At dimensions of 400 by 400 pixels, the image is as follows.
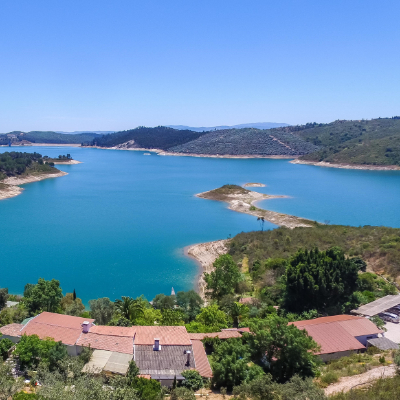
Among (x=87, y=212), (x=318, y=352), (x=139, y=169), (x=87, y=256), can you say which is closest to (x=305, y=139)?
(x=139, y=169)

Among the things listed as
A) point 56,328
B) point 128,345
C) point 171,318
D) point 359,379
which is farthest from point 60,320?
point 359,379

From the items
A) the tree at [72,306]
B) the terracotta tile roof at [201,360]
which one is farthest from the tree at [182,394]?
the tree at [72,306]

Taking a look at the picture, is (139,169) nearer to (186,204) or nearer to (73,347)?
(186,204)

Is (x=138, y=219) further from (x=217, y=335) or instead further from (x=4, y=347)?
(x=4, y=347)

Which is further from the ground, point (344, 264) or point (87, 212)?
point (344, 264)

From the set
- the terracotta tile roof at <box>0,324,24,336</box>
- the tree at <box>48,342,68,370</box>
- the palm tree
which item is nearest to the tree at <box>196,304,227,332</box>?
the palm tree

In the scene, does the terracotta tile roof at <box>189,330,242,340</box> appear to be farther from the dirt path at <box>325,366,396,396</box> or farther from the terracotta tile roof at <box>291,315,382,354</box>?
the dirt path at <box>325,366,396,396</box>

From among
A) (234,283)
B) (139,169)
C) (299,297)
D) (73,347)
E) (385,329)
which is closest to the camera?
(73,347)
